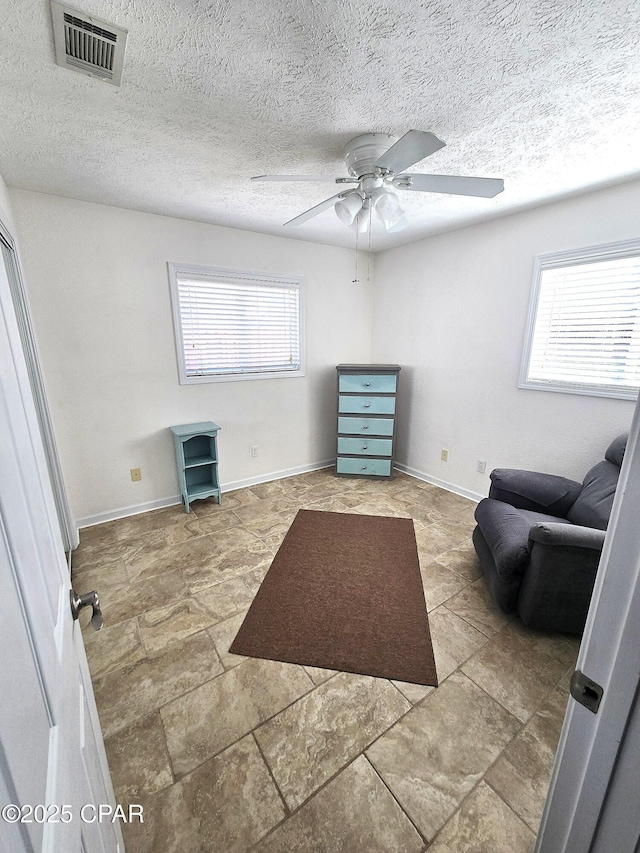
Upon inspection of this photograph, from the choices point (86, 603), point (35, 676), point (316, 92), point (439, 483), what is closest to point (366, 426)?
point (439, 483)

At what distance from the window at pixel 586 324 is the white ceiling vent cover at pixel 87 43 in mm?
2747

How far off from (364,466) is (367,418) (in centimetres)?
54

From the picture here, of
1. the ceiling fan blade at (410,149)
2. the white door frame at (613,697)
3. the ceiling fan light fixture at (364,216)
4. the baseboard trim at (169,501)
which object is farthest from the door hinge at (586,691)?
the baseboard trim at (169,501)

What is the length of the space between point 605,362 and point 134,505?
3.81m

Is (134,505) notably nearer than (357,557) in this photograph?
No

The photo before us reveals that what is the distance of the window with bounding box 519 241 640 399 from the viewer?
2.22 meters

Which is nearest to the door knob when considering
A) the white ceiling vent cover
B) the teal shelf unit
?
the white ceiling vent cover

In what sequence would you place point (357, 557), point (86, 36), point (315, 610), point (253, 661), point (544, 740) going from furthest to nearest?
point (357, 557)
point (315, 610)
point (253, 661)
point (544, 740)
point (86, 36)

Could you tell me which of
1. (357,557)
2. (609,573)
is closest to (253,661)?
(357,557)

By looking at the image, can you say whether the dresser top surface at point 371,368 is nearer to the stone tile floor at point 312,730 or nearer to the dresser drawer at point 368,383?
the dresser drawer at point 368,383

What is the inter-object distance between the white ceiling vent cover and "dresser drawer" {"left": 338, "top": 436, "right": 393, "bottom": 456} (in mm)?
3061

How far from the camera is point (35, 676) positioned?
0.48 m

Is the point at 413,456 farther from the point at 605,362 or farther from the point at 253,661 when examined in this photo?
the point at 253,661

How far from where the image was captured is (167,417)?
10.0 ft
